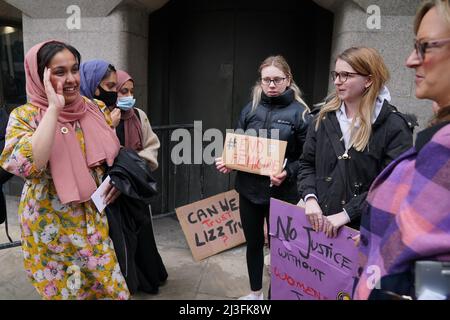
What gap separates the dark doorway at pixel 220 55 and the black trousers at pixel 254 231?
7.02 feet

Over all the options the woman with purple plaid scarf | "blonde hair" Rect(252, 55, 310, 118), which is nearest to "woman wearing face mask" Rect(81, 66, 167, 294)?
"blonde hair" Rect(252, 55, 310, 118)

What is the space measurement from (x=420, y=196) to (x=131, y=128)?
2.25 metres

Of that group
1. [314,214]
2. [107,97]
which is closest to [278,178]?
[314,214]

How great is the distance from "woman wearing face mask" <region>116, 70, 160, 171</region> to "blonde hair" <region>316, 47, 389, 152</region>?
153cm

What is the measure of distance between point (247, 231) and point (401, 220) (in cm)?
183

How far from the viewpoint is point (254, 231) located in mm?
2871

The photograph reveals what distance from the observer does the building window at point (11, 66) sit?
19.1ft

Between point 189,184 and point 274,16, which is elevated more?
point 274,16

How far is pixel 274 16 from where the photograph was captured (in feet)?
16.1

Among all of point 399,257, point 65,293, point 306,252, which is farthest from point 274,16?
point 399,257

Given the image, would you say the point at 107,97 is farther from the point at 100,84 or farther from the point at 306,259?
Answer: the point at 306,259

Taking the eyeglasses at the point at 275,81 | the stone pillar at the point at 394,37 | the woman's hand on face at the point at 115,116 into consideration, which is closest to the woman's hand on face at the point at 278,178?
the eyeglasses at the point at 275,81

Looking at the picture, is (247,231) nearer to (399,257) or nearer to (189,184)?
(399,257)

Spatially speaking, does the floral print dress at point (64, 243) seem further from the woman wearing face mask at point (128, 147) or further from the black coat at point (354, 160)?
the black coat at point (354, 160)
